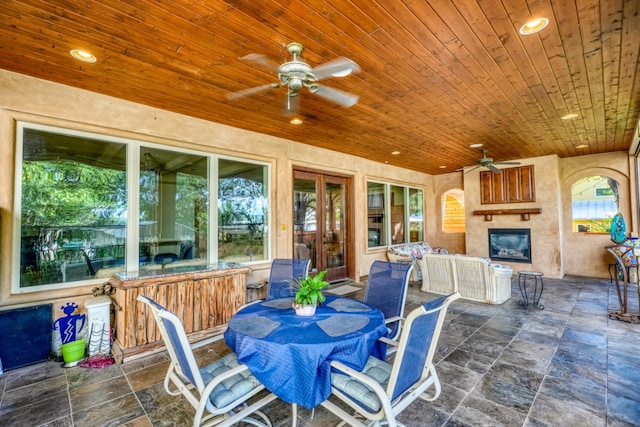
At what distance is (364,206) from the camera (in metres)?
6.97

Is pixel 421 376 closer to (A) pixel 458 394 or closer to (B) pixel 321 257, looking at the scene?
(A) pixel 458 394

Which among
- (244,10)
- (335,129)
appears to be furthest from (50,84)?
(335,129)

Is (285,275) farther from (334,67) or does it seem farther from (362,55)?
(362,55)

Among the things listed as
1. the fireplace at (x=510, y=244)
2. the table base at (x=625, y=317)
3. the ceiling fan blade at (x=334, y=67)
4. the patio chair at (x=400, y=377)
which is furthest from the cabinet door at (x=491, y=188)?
the patio chair at (x=400, y=377)

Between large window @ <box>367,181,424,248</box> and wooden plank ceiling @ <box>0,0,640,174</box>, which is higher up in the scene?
wooden plank ceiling @ <box>0,0,640,174</box>

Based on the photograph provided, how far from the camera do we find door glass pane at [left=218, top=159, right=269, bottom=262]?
4617 mm

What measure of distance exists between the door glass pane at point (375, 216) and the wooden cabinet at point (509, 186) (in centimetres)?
295

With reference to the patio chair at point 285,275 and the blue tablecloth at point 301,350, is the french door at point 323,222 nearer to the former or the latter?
the patio chair at point 285,275

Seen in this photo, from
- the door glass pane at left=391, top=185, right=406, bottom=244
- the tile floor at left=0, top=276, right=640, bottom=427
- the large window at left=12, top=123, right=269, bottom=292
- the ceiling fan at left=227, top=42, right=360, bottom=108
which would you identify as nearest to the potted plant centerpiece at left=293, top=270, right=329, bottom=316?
the tile floor at left=0, top=276, right=640, bottom=427

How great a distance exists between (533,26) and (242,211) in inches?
168

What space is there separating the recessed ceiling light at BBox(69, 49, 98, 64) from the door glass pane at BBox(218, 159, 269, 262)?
2.06 m

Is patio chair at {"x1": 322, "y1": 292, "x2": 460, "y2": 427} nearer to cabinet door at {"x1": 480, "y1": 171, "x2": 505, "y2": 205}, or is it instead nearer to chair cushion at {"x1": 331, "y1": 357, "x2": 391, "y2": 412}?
chair cushion at {"x1": 331, "y1": 357, "x2": 391, "y2": 412}

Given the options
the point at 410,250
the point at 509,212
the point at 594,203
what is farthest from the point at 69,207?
the point at 594,203

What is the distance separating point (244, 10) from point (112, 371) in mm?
3459
